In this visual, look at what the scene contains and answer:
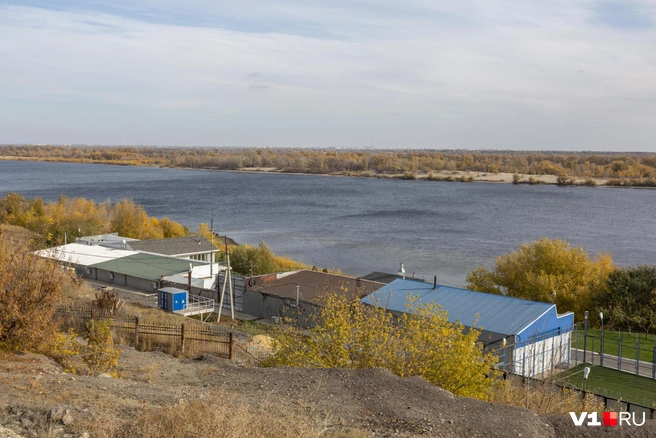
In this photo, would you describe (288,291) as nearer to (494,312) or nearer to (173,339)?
(494,312)

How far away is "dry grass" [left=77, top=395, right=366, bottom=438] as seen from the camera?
5539mm

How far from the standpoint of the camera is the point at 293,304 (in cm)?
2280

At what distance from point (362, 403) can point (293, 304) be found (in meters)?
14.8

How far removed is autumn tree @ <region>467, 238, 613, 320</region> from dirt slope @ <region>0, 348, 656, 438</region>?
748 inches

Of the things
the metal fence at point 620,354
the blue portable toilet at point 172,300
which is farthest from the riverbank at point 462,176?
the blue portable toilet at point 172,300

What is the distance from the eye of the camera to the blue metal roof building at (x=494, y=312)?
1778 centimetres

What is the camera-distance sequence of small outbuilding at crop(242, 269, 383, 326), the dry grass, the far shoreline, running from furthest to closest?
the far shoreline → small outbuilding at crop(242, 269, 383, 326) → the dry grass

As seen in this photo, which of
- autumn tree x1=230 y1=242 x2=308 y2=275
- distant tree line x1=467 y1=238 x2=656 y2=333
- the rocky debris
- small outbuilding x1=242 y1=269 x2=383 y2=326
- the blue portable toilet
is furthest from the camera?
autumn tree x1=230 y1=242 x2=308 y2=275

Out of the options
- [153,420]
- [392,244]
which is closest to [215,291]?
[153,420]

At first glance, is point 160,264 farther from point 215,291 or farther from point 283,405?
point 283,405

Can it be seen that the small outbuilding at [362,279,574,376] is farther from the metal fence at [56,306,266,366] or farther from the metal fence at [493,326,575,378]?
the metal fence at [56,306,266,366]

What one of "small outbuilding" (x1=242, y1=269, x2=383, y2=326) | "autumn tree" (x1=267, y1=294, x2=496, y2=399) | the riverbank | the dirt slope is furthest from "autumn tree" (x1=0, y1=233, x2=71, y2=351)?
the riverbank

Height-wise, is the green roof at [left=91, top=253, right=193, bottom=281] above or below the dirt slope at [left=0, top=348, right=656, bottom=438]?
below

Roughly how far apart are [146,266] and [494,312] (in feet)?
55.4
